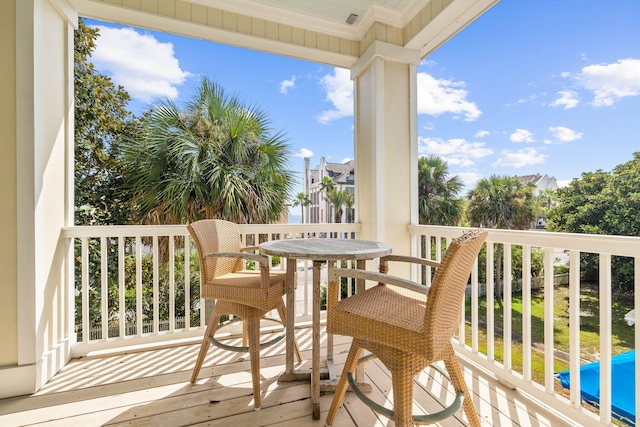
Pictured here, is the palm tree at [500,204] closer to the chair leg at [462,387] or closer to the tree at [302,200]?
the chair leg at [462,387]

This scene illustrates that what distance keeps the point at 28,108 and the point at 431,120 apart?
10.6ft

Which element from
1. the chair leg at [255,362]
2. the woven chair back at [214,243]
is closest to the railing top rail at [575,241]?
the chair leg at [255,362]

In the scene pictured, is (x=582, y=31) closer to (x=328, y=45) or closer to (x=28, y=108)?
(x=328, y=45)

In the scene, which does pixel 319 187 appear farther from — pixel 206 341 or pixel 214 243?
pixel 206 341

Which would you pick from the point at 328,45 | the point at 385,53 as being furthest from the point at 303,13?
the point at 385,53

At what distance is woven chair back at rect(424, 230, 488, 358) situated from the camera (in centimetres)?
105

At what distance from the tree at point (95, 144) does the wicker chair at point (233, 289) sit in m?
2.16

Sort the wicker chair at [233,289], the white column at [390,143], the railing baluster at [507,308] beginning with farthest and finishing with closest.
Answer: the white column at [390,143] < the railing baluster at [507,308] < the wicker chair at [233,289]

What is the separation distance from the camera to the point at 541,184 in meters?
2.10

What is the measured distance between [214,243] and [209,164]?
1884mm

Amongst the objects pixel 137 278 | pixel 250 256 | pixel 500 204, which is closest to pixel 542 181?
pixel 500 204

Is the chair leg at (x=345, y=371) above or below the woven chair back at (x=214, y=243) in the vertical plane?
below

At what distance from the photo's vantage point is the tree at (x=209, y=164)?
10.8 feet

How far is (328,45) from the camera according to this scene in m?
2.82
